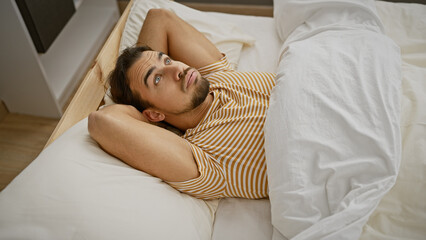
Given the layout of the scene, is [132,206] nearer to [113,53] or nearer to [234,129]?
[234,129]

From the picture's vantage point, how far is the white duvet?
83 centimetres

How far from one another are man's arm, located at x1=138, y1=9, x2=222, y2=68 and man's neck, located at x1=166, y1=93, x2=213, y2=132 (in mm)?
213

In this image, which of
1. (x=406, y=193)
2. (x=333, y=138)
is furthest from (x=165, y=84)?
(x=406, y=193)

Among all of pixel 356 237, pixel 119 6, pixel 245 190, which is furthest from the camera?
pixel 119 6

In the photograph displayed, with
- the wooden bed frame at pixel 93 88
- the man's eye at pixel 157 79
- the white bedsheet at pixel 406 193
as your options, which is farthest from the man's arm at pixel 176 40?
the white bedsheet at pixel 406 193

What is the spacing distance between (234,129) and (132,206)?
41 centimetres

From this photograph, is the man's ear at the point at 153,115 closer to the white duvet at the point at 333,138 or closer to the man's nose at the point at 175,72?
the man's nose at the point at 175,72

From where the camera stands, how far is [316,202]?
861 millimetres

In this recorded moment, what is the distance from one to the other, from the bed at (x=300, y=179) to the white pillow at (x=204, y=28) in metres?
0.45

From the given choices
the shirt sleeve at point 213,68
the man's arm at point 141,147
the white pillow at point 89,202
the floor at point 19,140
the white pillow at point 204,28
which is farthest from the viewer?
the floor at point 19,140

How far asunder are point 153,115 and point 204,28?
0.62 m

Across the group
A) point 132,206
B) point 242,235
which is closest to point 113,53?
point 132,206

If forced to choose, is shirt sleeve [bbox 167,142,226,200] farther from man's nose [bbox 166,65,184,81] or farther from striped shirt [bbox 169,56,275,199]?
man's nose [bbox 166,65,184,81]

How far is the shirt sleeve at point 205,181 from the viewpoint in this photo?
3.26 feet
